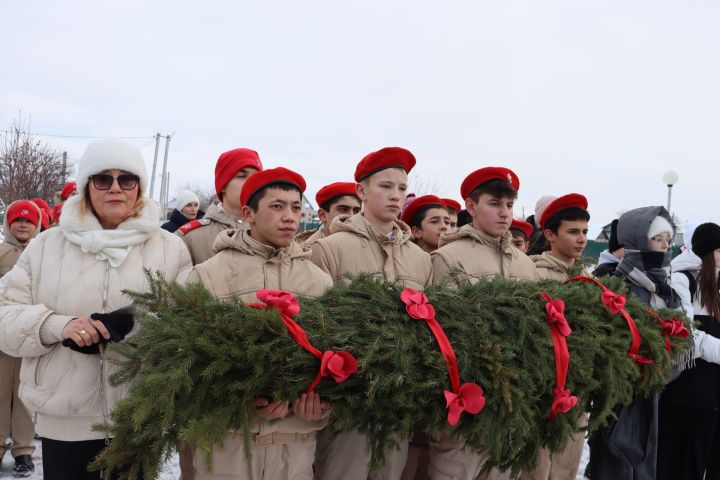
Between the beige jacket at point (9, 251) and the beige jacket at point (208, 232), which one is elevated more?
the beige jacket at point (208, 232)

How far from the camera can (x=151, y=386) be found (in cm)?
210

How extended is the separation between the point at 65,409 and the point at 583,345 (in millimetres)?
2308

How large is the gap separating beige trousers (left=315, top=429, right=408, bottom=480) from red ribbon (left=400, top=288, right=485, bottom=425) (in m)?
0.72

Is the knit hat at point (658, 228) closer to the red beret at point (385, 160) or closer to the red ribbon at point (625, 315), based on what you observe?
the red ribbon at point (625, 315)

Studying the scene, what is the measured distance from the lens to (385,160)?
3574 millimetres

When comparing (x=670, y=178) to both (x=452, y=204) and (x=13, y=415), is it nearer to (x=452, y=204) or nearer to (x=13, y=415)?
(x=452, y=204)

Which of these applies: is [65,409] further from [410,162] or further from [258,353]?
[410,162]

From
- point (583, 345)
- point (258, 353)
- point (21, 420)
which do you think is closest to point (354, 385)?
point (258, 353)

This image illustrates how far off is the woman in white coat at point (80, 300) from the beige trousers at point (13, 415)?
2.46 m

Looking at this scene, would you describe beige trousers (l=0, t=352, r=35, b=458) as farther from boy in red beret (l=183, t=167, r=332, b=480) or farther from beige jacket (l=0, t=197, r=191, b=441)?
boy in red beret (l=183, t=167, r=332, b=480)

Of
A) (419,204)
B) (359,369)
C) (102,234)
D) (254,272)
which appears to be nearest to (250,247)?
(254,272)

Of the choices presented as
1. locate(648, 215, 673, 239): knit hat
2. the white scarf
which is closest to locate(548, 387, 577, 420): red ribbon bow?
locate(648, 215, 673, 239): knit hat

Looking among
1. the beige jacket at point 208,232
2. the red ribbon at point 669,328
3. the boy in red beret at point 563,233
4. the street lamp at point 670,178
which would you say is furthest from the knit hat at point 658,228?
the street lamp at point 670,178

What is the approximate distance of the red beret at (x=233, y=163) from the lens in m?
3.61
